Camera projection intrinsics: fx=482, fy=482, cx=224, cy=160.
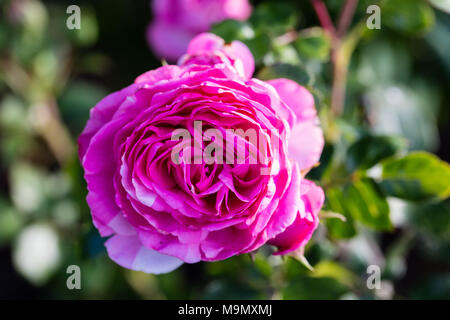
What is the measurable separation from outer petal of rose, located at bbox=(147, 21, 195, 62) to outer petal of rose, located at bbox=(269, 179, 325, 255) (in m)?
0.55

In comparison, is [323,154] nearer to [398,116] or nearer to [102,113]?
[102,113]

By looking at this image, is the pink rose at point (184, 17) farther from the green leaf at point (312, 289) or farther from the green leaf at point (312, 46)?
the green leaf at point (312, 289)

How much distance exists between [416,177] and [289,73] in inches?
9.6

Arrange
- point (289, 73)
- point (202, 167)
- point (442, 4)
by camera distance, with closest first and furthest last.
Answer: point (202, 167) < point (289, 73) < point (442, 4)

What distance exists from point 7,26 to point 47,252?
1.85 ft

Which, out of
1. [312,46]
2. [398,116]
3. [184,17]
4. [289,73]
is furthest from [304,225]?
[398,116]

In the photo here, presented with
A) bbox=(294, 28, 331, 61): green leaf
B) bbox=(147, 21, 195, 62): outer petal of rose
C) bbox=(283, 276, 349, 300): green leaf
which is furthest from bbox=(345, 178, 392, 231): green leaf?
bbox=(147, 21, 195, 62): outer petal of rose

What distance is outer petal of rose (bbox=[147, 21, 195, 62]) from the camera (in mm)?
980

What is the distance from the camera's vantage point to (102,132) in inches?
20.6

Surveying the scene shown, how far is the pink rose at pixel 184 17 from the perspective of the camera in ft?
3.02

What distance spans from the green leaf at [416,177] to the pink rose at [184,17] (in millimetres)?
401

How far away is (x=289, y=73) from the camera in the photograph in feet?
2.06
